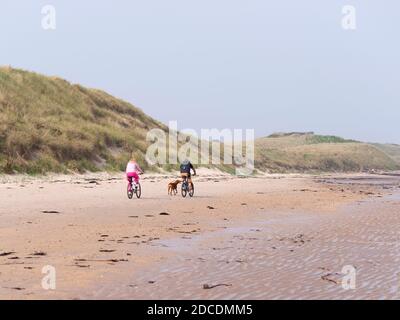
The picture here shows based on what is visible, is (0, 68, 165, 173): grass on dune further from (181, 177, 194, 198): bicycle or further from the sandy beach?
the sandy beach

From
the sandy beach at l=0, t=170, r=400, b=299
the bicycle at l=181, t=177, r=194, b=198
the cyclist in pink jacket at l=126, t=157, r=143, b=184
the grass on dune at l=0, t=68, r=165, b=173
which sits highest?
the grass on dune at l=0, t=68, r=165, b=173

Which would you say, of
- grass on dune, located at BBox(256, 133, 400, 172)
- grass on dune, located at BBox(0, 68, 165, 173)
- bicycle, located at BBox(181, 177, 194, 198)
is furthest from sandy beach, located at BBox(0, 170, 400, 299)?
grass on dune, located at BBox(256, 133, 400, 172)

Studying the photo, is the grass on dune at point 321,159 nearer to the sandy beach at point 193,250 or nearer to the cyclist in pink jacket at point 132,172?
the cyclist in pink jacket at point 132,172

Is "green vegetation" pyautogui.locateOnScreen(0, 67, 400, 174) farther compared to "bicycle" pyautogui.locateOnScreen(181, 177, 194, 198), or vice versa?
"green vegetation" pyautogui.locateOnScreen(0, 67, 400, 174)

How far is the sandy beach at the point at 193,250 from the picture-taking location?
724 centimetres

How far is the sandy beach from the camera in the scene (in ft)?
23.7

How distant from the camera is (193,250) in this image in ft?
34.3

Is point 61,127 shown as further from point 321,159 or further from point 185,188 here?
point 321,159

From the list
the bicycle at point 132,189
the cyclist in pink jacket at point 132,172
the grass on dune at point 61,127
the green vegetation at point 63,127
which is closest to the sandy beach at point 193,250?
the bicycle at point 132,189
